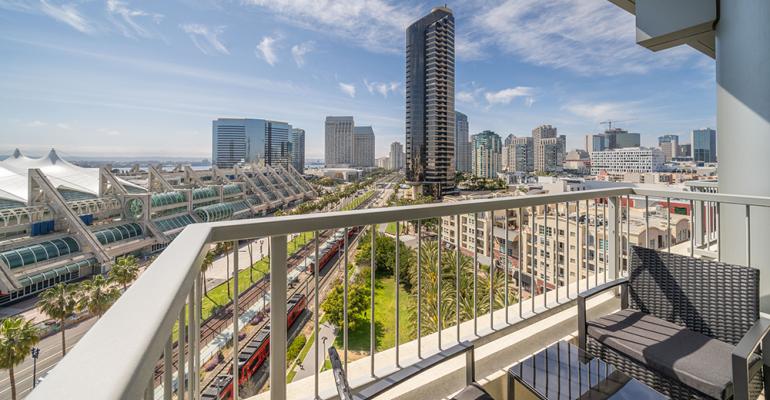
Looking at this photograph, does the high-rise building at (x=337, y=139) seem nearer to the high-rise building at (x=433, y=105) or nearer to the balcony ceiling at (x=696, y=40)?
the high-rise building at (x=433, y=105)

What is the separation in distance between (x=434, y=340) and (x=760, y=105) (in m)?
3.10

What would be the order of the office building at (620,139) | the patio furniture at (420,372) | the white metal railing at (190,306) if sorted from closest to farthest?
the white metal railing at (190,306) < the patio furniture at (420,372) < the office building at (620,139)

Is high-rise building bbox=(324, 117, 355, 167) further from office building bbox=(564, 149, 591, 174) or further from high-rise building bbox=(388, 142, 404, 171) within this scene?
office building bbox=(564, 149, 591, 174)

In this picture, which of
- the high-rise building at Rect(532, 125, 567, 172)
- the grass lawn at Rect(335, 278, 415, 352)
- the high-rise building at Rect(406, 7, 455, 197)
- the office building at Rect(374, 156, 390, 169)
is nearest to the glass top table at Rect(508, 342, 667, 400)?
the grass lawn at Rect(335, 278, 415, 352)

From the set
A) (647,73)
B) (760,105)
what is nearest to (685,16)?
(760,105)

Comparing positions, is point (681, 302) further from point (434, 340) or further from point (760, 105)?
point (760, 105)

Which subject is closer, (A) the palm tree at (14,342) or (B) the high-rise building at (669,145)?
(A) the palm tree at (14,342)

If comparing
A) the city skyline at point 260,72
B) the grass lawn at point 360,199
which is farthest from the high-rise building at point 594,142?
the grass lawn at point 360,199

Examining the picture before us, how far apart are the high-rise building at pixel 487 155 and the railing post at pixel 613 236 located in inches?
2921

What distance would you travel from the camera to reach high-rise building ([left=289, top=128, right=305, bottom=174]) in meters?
60.3

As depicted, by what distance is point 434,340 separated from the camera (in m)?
2.19

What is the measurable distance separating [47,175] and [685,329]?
889 inches

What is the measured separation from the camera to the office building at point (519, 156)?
245 feet

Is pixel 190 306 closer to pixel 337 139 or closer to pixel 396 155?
pixel 337 139
